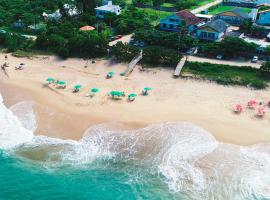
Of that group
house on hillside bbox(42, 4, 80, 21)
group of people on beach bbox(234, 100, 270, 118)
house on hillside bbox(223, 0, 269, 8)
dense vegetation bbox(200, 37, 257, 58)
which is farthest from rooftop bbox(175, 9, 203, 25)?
house on hillside bbox(223, 0, 269, 8)

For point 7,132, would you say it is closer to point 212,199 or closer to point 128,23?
A: point 212,199

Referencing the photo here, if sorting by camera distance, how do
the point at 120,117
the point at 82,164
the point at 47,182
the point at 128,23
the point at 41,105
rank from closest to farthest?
the point at 47,182 < the point at 82,164 < the point at 120,117 < the point at 41,105 < the point at 128,23

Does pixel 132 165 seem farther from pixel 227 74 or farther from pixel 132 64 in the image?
pixel 227 74

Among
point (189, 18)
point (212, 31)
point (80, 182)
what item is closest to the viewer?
point (80, 182)

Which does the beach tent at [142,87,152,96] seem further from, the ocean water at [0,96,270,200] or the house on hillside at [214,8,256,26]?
the house on hillside at [214,8,256,26]

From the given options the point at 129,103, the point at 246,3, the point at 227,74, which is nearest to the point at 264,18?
the point at 246,3

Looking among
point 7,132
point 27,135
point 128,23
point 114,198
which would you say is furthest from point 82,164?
point 128,23

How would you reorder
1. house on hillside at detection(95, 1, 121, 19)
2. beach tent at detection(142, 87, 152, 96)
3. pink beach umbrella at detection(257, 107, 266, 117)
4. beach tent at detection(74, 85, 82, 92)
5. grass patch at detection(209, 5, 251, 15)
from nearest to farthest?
pink beach umbrella at detection(257, 107, 266, 117), beach tent at detection(142, 87, 152, 96), beach tent at detection(74, 85, 82, 92), house on hillside at detection(95, 1, 121, 19), grass patch at detection(209, 5, 251, 15)
